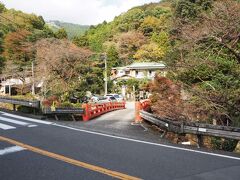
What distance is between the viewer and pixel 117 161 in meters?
7.62

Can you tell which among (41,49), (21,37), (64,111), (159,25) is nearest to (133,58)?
(159,25)

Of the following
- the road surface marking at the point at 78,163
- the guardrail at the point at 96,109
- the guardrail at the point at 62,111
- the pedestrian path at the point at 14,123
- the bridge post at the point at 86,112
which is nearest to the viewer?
the road surface marking at the point at 78,163

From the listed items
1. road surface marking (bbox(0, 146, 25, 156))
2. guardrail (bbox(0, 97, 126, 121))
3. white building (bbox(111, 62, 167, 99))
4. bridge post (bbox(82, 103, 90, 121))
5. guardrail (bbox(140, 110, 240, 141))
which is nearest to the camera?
road surface marking (bbox(0, 146, 25, 156))

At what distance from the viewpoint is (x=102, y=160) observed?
771 centimetres

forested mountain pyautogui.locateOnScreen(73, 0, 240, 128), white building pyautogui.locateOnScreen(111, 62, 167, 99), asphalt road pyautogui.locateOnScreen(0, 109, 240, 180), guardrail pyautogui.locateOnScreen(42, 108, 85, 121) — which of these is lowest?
asphalt road pyautogui.locateOnScreen(0, 109, 240, 180)

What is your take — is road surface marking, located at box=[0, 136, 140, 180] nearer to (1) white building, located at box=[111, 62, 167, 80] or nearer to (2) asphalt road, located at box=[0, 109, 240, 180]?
(2) asphalt road, located at box=[0, 109, 240, 180]

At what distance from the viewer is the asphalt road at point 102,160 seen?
21.5 feet

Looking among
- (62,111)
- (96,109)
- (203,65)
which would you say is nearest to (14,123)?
(62,111)

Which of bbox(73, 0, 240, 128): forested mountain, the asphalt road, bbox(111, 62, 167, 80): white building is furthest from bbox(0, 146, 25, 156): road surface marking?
bbox(111, 62, 167, 80): white building

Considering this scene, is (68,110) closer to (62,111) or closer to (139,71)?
(62,111)

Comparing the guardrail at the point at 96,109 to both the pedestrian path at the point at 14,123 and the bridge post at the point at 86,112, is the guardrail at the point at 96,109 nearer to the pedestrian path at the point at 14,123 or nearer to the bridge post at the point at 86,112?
the bridge post at the point at 86,112

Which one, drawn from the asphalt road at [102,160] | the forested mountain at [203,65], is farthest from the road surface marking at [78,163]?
the forested mountain at [203,65]

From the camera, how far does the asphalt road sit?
6.54 meters

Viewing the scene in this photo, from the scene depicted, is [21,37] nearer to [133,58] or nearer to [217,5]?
[133,58]
